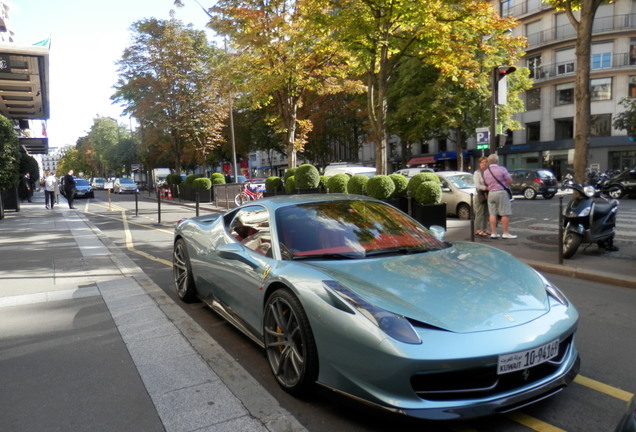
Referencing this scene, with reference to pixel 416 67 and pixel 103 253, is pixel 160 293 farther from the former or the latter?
pixel 416 67

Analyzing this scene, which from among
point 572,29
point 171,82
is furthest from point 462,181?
point 572,29

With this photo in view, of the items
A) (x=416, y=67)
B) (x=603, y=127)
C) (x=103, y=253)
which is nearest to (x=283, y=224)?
(x=103, y=253)

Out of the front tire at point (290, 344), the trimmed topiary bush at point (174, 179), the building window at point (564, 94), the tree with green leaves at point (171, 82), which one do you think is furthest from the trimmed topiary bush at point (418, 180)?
the building window at point (564, 94)

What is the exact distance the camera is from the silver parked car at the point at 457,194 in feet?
46.2

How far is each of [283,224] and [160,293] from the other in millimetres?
2880

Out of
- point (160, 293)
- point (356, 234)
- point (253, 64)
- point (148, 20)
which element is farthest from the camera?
point (148, 20)

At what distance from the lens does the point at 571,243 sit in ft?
23.7

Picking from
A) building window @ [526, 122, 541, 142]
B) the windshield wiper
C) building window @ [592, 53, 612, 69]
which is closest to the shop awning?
building window @ [526, 122, 541, 142]

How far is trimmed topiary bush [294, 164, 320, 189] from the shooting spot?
15672 mm

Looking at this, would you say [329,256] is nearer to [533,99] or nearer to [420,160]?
[533,99]

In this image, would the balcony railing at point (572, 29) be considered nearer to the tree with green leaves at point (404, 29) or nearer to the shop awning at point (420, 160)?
the shop awning at point (420, 160)

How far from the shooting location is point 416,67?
32625 millimetres

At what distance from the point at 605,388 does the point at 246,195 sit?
761 inches

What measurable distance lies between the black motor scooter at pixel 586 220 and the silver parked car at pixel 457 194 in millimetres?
6424
